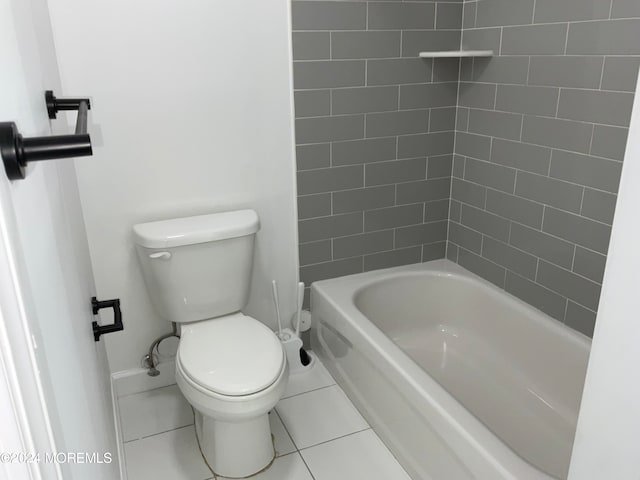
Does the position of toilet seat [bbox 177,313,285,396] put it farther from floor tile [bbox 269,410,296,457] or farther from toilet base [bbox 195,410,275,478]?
floor tile [bbox 269,410,296,457]

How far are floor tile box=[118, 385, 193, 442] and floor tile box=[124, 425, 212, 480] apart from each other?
50 mm

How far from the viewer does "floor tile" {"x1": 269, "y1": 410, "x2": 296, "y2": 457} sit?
80.5 inches

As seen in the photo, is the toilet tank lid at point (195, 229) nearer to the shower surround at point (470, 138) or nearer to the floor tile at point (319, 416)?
the shower surround at point (470, 138)

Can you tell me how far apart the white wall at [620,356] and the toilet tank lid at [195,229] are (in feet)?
5.14

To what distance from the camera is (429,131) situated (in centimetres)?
249

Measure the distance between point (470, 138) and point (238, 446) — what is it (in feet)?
5.43

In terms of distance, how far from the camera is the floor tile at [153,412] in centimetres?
217

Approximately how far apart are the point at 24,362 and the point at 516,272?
2.13 meters

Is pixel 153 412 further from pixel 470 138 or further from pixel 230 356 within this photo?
pixel 470 138

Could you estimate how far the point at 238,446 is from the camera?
189 centimetres

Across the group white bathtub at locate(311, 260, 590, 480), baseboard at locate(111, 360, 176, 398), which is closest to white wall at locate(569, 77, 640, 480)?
white bathtub at locate(311, 260, 590, 480)

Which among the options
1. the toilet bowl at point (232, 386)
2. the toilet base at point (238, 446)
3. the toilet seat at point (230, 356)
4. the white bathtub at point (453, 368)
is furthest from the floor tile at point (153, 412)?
the white bathtub at point (453, 368)

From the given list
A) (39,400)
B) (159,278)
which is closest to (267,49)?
(159,278)

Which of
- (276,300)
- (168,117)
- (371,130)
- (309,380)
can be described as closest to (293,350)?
(309,380)
